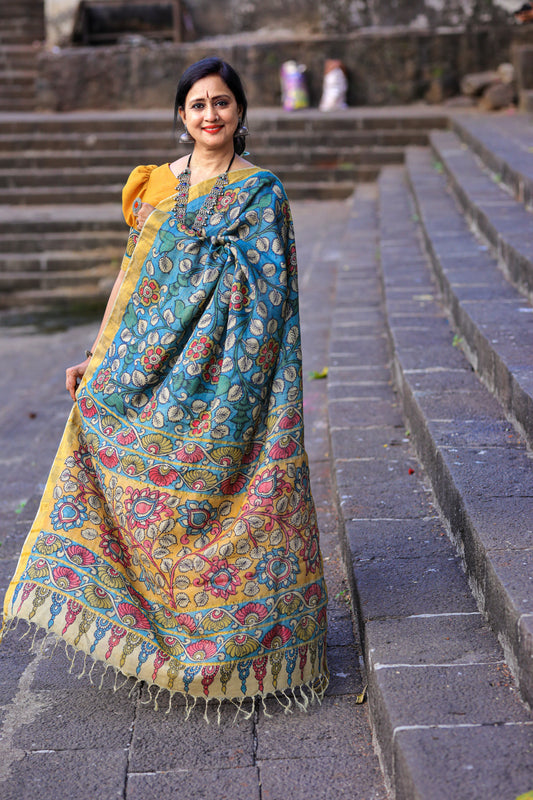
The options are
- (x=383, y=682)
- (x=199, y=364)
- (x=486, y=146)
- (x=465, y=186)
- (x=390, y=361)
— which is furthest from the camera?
(x=486, y=146)

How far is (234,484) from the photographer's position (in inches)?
89.6

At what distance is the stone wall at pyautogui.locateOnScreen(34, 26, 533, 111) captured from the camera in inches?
480

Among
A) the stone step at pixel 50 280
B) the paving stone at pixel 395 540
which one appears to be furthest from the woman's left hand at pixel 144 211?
the stone step at pixel 50 280

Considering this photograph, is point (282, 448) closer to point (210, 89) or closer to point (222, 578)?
point (222, 578)

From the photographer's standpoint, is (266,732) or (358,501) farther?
(358,501)

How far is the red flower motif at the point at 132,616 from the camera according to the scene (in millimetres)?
2287

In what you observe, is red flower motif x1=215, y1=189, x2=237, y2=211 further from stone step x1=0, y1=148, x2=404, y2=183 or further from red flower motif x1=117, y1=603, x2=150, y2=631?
stone step x1=0, y1=148, x2=404, y2=183

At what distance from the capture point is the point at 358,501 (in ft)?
10.0

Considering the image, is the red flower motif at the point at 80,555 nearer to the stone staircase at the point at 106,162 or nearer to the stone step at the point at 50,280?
the stone step at the point at 50,280

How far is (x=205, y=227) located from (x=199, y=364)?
0.35 m

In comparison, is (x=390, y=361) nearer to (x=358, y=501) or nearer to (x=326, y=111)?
(x=358, y=501)

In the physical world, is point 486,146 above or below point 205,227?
below

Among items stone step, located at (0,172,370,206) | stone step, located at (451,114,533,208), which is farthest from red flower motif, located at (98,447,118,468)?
stone step, located at (0,172,370,206)

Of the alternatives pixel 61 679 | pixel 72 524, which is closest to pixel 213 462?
pixel 72 524
